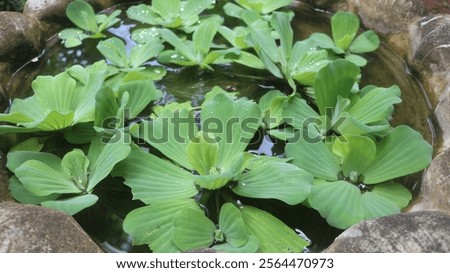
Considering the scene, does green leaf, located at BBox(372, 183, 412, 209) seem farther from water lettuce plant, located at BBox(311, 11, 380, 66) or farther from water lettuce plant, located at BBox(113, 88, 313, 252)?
water lettuce plant, located at BBox(311, 11, 380, 66)

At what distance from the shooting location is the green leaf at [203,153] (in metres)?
1.34

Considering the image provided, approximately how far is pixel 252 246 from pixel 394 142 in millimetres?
467

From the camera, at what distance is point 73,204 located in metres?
1.26

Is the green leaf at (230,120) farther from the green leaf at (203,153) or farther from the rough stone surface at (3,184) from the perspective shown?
the rough stone surface at (3,184)

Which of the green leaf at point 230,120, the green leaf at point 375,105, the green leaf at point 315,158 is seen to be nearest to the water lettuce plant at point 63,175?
the green leaf at point 230,120

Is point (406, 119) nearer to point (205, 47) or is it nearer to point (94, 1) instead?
point (205, 47)

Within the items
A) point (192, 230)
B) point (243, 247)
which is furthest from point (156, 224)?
point (243, 247)

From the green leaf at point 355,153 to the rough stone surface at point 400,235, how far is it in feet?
0.93

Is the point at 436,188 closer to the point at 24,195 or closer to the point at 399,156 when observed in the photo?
the point at 399,156

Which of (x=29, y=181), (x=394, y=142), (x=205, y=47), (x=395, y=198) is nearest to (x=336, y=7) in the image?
(x=205, y=47)

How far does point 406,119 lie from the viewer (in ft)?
5.36

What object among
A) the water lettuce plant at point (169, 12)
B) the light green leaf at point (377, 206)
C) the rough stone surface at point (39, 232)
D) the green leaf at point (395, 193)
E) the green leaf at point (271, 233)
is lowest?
the green leaf at point (271, 233)

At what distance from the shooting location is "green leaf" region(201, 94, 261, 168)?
1.43m

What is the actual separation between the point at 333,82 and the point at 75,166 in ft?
2.29
